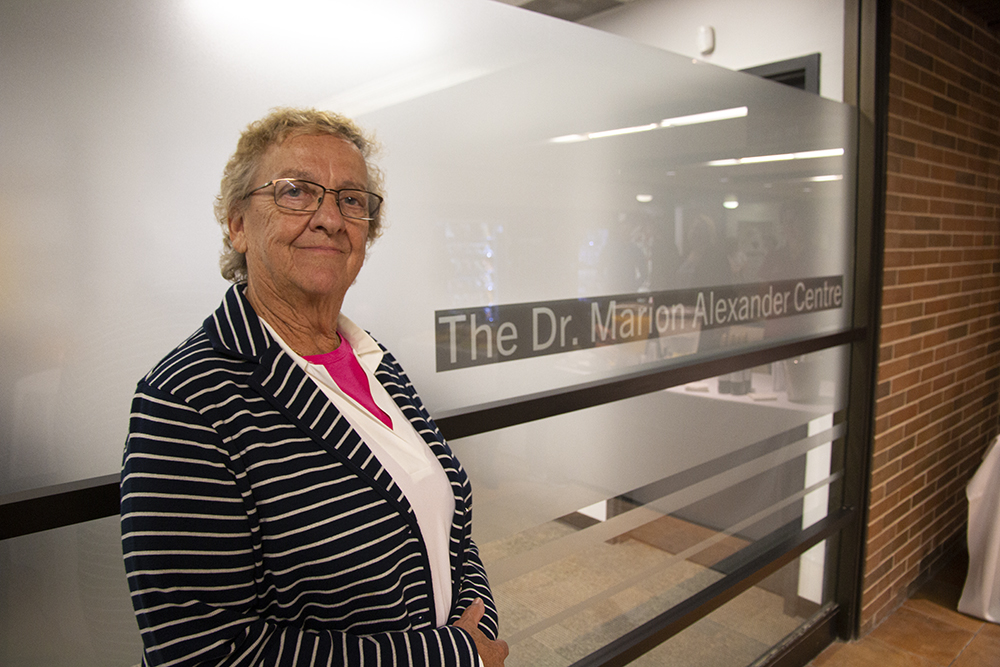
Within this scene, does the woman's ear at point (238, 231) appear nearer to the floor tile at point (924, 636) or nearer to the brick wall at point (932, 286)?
the brick wall at point (932, 286)

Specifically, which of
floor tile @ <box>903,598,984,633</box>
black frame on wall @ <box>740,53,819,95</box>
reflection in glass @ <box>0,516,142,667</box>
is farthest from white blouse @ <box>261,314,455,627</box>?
floor tile @ <box>903,598,984,633</box>

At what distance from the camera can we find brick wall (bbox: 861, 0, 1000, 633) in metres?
2.94

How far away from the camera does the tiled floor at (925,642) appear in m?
2.91

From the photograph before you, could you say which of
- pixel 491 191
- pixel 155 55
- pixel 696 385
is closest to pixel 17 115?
pixel 155 55

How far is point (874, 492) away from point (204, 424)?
301cm

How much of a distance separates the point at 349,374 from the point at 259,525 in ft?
1.17

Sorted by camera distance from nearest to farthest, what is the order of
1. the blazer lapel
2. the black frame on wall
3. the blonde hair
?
the blazer lapel < the blonde hair < the black frame on wall

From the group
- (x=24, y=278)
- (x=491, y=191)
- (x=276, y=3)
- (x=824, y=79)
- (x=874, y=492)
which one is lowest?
(x=874, y=492)

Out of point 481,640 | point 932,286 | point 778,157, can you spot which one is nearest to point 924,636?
point 932,286

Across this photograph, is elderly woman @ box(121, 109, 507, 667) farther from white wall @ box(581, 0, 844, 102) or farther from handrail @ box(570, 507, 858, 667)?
white wall @ box(581, 0, 844, 102)

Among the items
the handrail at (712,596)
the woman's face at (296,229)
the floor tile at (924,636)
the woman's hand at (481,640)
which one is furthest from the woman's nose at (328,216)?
the floor tile at (924,636)

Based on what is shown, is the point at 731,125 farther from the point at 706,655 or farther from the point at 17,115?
the point at 17,115

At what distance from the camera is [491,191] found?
1663 millimetres

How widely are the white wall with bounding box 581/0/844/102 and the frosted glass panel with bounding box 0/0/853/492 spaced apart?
10.5 inches
